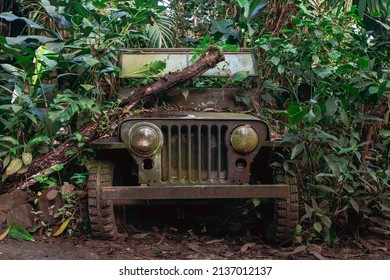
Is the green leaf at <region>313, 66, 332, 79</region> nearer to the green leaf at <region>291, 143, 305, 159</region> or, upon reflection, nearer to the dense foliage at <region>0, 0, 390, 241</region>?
the dense foliage at <region>0, 0, 390, 241</region>

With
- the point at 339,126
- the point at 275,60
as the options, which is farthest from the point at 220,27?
the point at 339,126

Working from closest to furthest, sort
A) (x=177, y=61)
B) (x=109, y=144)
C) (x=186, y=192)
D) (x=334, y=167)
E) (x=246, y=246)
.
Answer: (x=186, y=192) → (x=109, y=144) → (x=334, y=167) → (x=246, y=246) → (x=177, y=61)

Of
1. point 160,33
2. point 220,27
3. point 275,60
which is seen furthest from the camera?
point 160,33

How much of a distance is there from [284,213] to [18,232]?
1831mm

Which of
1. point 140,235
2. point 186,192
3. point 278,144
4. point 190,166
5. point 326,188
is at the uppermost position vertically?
point 278,144

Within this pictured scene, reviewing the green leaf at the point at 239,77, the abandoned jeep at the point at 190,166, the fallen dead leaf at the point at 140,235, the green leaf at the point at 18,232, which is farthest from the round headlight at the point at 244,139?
the green leaf at the point at 18,232

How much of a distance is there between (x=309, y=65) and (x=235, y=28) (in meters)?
1.32

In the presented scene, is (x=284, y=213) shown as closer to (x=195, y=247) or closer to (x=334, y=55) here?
(x=195, y=247)

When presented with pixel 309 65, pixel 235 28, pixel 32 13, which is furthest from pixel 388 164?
pixel 32 13

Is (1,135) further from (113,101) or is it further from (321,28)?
(321,28)

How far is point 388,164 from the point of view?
143 inches

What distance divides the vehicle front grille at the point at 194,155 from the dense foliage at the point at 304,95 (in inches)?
18.3

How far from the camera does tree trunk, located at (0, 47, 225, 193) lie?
3676 mm

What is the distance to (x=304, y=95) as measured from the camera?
4.24 meters
